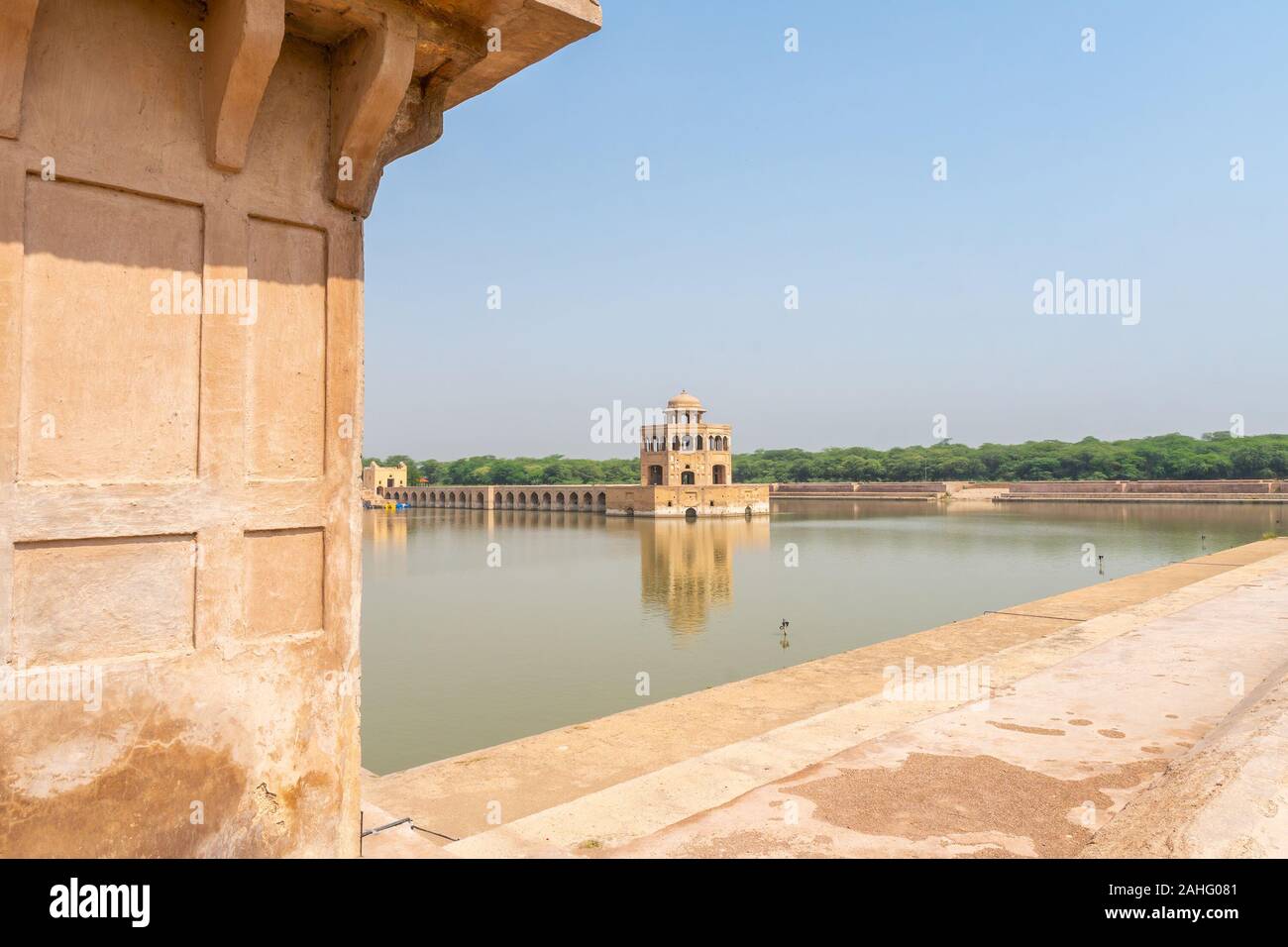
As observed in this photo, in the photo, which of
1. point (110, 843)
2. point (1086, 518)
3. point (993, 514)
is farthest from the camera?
point (993, 514)

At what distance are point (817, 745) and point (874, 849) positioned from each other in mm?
2166

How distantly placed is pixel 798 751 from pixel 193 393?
4284mm

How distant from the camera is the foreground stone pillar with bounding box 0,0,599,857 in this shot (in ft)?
8.82

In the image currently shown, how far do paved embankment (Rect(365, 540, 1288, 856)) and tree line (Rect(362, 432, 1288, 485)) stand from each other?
71363 mm

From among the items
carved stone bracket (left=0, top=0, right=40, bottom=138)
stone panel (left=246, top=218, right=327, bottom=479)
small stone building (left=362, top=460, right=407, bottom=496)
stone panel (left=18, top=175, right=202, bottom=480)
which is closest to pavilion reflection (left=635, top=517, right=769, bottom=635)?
stone panel (left=246, top=218, right=327, bottom=479)

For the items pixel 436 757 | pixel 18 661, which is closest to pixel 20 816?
pixel 18 661

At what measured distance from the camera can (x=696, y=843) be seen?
12.1ft

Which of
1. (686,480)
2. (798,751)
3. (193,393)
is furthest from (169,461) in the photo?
(686,480)

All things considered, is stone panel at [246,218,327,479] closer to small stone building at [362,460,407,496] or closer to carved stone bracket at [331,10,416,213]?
carved stone bracket at [331,10,416,213]

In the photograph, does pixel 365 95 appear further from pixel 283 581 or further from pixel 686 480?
pixel 686 480

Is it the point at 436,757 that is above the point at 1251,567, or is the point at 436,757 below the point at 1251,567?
below

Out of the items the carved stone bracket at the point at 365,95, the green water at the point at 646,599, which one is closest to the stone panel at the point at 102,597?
the carved stone bracket at the point at 365,95

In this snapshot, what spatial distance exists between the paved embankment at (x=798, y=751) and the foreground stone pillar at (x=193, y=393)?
106 centimetres
